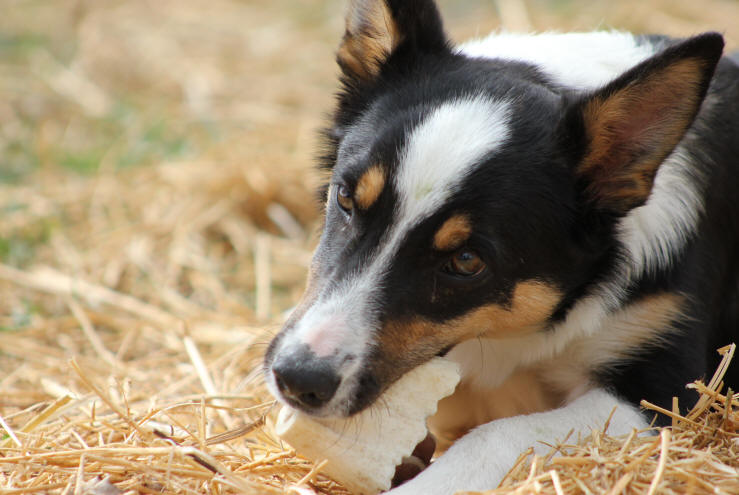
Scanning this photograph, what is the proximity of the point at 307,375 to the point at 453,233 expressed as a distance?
65 cm

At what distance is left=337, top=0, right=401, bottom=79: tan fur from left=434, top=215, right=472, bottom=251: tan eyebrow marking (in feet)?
2.70

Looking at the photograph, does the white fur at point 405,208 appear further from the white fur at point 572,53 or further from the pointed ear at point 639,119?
the white fur at point 572,53

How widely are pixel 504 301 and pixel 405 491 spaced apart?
0.71 meters

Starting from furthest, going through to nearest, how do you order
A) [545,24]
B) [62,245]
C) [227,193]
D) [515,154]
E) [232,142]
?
[545,24]
[232,142]
[227,193]
[62,245]
[515,154]

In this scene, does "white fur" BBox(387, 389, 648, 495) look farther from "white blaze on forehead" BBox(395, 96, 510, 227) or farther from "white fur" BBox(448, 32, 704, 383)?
"white blaze on forehead" BBox(395, 96, 510, 227)

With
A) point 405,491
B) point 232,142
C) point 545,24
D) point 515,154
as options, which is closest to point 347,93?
point 515,154

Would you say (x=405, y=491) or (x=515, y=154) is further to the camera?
(x=515, y=154)

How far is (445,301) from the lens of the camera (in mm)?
2947

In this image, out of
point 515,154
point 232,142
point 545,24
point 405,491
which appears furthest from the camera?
point 545,24

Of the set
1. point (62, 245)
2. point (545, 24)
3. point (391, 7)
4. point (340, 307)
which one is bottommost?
point (62, 245)

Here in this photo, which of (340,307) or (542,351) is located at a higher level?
(340,307)

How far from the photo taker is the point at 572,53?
139 inches

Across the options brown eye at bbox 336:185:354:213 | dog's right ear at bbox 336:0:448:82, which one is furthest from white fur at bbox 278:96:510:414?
dog's right ear at bbox 336:0:448:82

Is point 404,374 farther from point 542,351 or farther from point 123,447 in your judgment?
point 123,447
